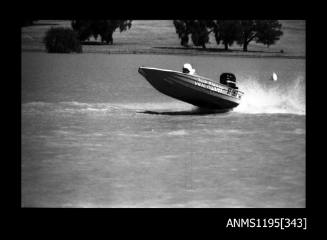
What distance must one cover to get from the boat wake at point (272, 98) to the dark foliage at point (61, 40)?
4223 mm

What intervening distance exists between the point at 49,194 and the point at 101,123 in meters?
3.47

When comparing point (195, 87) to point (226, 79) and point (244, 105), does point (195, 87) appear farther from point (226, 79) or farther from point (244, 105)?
point (244, 105)

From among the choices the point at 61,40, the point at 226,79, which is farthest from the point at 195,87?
the point at 61,40

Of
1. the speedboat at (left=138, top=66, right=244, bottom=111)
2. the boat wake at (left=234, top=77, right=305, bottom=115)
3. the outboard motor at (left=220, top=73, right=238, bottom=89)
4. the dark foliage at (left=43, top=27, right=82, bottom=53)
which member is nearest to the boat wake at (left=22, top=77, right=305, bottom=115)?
the boat wake at (left=234, top=77, right=305, bottom=115)

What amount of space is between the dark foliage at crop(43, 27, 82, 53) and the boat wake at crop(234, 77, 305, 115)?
422 cm

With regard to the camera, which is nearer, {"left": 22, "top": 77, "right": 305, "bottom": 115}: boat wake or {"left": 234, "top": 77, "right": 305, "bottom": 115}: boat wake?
{"left": 22, "top": 77, "right": 305, "bottom": 115}: boat wake

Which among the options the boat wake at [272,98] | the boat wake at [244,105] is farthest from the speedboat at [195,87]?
the boat wake at [272,98]

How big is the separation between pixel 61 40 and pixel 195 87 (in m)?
3.23

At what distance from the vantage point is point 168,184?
8.98 meters

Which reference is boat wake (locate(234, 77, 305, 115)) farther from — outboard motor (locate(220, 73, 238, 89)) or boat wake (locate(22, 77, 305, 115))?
outboard motor (locate(220, 73, 238, 89))

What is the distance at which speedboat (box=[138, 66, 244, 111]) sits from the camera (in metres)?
12.8

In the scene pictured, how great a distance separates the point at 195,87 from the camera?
12812 millimetres

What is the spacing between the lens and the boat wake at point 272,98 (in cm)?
1372

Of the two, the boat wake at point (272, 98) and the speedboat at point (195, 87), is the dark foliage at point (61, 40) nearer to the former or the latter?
the speedboat at point (195, 87)
